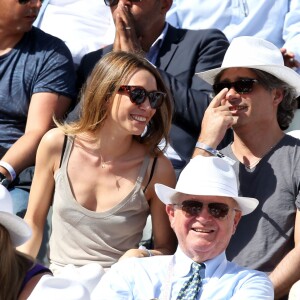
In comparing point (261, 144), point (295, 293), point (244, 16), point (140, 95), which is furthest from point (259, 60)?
point (244, 16)

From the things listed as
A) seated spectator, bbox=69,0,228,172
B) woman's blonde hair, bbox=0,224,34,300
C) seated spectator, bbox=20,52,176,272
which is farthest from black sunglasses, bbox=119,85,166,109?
woman's blonde hair, bbox=0,224,34,300

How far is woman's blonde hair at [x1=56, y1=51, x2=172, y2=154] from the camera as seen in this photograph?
4312 mm

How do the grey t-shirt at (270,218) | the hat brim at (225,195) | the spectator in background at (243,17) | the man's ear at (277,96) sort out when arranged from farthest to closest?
the spectator in background at (243,17), the man's ear at (277,96), the grey t-shirt at (270,218), the hat brim at (225,195)

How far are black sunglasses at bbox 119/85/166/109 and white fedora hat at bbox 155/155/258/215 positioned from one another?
1.96ft

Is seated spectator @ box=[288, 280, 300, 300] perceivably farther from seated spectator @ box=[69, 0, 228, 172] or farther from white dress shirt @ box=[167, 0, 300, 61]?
white dress shirt @ box=[167, 0, 300, 61]

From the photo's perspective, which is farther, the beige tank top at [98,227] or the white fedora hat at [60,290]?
the beige tank top at [98,227]

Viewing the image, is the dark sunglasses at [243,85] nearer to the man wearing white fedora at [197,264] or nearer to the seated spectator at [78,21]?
the man wearing white fedora at [197,264]

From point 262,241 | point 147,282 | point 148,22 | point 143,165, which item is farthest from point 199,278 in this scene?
point 148,22

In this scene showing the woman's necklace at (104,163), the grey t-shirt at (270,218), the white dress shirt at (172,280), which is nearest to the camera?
the white dress shirt at (172,280)

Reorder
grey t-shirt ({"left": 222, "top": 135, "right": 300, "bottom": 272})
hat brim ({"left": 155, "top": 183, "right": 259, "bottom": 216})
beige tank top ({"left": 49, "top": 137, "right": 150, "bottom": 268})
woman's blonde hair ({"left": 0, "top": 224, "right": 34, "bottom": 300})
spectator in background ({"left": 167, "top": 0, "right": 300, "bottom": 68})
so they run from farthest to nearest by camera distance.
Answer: spectator in background ({"left": 167, "top": 0, "right": 300, "bottom": 68}) < beige tank top ({"left": 49, "top": 137, "right": 150, "bottom": 268}) < grey t-shirt ({"left": 222, "top": 135, "right": 300, "bottom": 272}) < hat brim ({"left": 155, "top": 183, "right": 259, "bottom": 216}) < woman's blonde hair ({"left": 0, "top": 224, "right": 34, "bottom": 300})

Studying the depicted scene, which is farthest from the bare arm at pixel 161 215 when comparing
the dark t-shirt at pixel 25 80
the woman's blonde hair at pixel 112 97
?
the dark t-shirt at pixel 25 80

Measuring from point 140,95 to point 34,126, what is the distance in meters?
0.89

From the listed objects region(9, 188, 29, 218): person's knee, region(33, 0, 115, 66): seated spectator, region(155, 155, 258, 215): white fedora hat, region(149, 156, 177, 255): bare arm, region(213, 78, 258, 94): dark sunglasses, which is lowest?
region(9, 188, 29, 218): person's knee

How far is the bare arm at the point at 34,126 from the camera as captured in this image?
4.84 m
